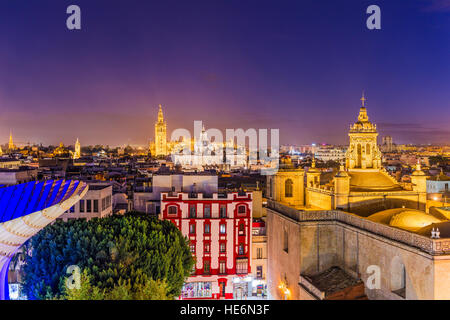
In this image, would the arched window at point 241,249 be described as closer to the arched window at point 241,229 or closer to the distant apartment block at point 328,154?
the arched window at point 241,229

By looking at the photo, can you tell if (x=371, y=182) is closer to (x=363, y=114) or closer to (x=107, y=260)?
(x=363, y=114)

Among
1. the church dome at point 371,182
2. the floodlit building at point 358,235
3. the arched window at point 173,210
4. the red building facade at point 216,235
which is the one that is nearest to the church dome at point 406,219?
the floodlit building at point 358,235

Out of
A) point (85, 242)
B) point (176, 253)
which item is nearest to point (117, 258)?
point (85, 242)

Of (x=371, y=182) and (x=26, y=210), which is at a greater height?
(x=371, y=182)

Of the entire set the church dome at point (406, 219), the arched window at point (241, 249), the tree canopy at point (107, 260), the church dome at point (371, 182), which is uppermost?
the church dome at point (371, 182)

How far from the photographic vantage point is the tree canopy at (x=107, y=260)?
1530 cm

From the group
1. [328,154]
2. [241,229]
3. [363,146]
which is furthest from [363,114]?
[328,154]

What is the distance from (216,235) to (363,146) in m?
14.0

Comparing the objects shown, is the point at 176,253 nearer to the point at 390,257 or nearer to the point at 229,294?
the point at 390,257

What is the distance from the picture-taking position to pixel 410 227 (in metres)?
20.0

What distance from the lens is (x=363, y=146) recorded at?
27547mm

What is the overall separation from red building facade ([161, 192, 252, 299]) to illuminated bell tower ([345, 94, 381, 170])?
948 cm

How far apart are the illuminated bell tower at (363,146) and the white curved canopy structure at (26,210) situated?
18611 millimetres

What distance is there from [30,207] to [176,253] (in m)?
8.02
